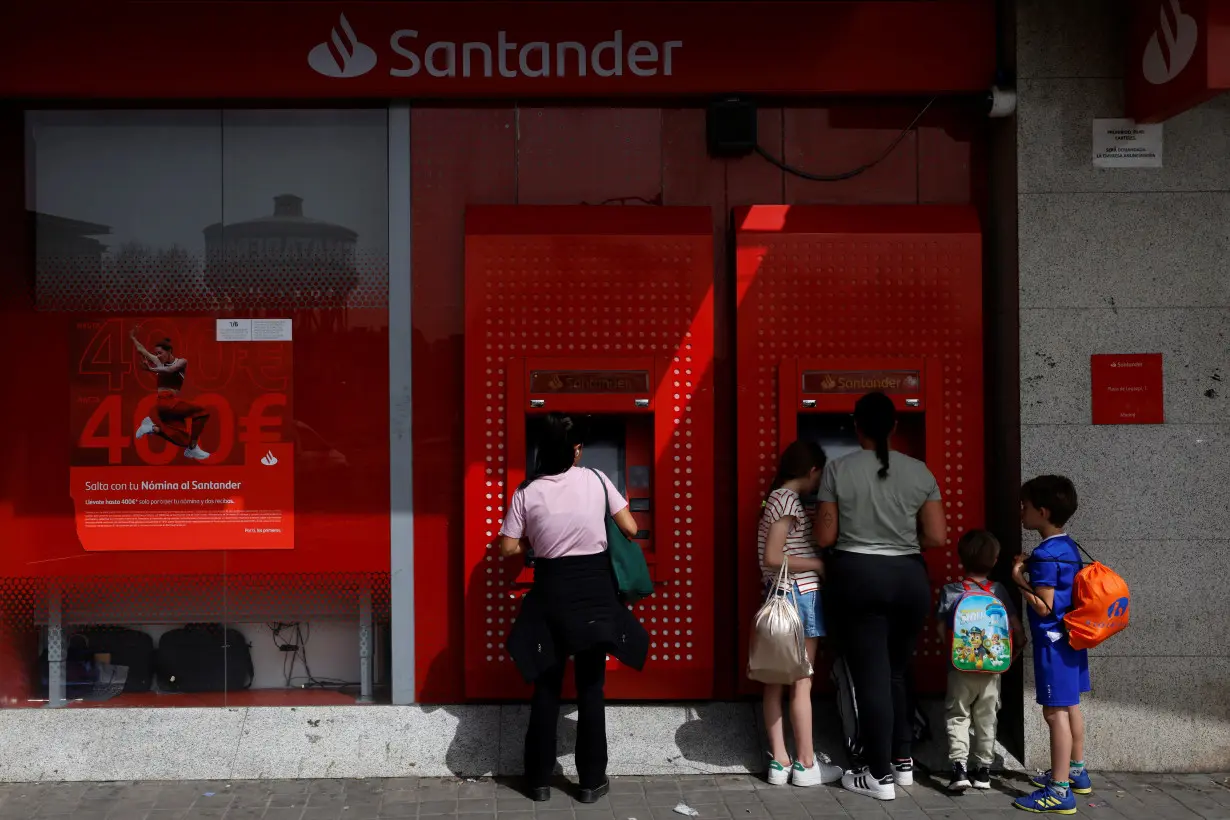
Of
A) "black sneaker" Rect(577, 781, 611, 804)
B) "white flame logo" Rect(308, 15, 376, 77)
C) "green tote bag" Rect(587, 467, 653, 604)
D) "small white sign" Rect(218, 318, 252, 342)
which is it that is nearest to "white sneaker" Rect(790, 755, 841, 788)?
"black sneaker" Rect(577, 781, 611, 804)

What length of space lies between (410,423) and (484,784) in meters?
1.66

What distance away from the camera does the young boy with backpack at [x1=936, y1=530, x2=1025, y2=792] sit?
471cm

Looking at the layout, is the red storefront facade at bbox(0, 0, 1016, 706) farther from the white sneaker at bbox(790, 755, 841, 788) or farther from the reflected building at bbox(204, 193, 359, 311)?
the white sneaker at bbox(790, 755, 841, 788)

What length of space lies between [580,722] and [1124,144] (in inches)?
140

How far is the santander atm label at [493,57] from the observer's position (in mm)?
5285

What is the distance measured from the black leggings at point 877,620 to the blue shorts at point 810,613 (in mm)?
96

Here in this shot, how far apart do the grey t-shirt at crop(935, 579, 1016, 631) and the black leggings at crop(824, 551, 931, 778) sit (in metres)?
0.11

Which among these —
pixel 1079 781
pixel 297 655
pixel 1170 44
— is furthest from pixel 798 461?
pixel 297 655

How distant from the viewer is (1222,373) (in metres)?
5.18

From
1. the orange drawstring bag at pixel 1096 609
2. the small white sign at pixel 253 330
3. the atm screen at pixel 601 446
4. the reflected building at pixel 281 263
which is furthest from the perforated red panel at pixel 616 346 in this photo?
the orange drawstring bag at pixel 1096 609

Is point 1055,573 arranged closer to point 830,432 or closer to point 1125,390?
point 1125,390

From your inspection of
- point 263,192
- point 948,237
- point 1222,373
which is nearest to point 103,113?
point 263,192

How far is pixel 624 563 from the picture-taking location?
186 inches

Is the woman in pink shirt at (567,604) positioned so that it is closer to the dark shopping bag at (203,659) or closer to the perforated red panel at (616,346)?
the perforated red panel at (616,346)
